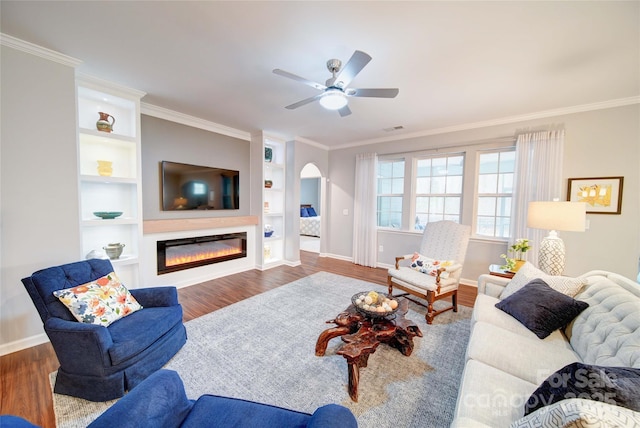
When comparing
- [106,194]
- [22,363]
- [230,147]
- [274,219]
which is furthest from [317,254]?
[22,363]

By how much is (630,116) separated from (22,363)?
6.70 metres

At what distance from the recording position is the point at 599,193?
302 centimetres

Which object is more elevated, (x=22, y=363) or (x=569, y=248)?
(x=569, y=248)

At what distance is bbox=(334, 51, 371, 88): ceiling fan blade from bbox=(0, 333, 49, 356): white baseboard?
3591 millimetres

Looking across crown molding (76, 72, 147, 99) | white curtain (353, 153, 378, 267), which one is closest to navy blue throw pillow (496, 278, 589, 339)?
white curtain (353, 153, 378, 267)

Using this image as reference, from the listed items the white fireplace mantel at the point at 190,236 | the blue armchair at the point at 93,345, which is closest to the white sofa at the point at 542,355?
the blue armchair at the point at 93,345

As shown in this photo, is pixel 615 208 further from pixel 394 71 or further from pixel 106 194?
pixel 106 194

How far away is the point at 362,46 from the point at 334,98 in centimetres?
45

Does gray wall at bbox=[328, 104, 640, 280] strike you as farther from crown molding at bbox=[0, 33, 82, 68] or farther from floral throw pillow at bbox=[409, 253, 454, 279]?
crown molding at bbox=[0, 33, 82, 68]

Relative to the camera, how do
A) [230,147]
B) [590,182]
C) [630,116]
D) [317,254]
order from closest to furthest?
1. [630,116]
2. [590,182]
3. [230,147]
4. [317,254]

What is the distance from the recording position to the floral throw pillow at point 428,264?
9.36 ft

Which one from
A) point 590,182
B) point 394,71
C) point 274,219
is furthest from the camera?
point 274,219

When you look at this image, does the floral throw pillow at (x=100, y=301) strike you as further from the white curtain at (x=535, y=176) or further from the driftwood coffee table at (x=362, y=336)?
the white curtain at (x=535, y=176)

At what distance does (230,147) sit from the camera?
14.1 feet
